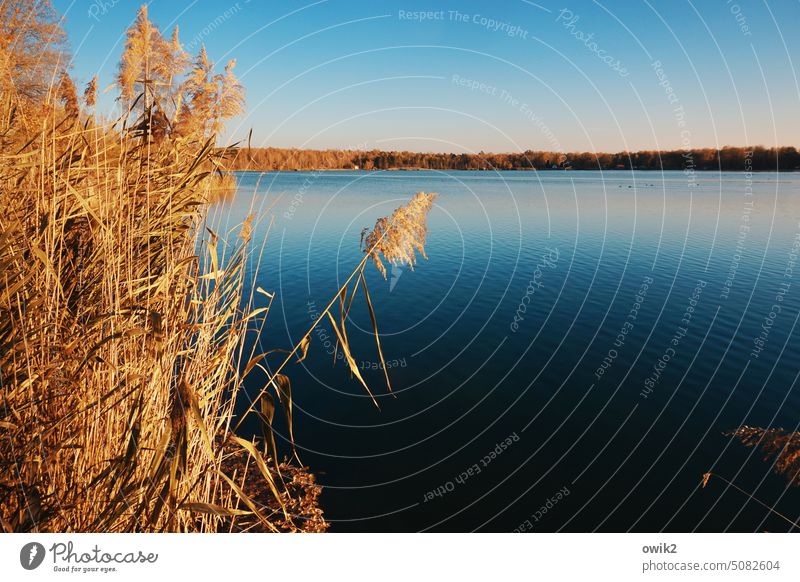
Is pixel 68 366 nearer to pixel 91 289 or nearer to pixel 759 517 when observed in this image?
pixel 91 289

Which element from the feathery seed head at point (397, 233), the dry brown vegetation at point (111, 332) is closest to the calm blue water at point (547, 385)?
the dry brown vegetation at point (111, 332)

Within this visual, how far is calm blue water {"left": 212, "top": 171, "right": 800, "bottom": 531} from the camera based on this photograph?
6.18 meters

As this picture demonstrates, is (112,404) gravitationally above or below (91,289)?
below

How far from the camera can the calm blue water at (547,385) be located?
6180 mm

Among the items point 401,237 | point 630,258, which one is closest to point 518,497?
point 401,237

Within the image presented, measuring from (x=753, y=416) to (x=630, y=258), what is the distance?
1080cm

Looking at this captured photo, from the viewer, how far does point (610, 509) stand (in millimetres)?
6043
